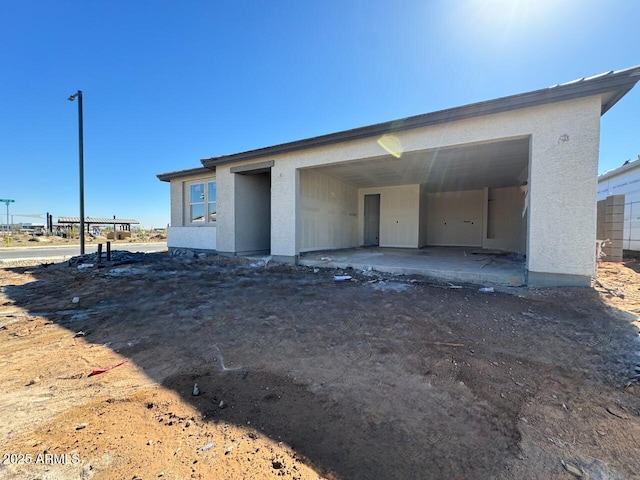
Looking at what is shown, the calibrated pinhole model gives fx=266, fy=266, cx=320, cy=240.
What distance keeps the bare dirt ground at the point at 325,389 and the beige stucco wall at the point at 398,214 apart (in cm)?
789

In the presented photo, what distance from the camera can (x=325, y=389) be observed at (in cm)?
221

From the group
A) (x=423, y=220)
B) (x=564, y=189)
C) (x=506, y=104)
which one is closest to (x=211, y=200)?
(x=423, y=220)

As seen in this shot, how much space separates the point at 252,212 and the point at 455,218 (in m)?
10.4

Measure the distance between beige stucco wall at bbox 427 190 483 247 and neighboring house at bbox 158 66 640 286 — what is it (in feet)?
0.17

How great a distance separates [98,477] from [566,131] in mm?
7284

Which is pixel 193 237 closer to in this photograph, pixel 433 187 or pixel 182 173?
pixel 182 173

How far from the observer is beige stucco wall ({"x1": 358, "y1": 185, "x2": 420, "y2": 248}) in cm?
1230

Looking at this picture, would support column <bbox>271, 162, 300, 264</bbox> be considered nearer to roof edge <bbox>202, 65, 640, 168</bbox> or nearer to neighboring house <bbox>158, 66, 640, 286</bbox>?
neighboring house <bbox>158, 66, 640, 286</bbox>

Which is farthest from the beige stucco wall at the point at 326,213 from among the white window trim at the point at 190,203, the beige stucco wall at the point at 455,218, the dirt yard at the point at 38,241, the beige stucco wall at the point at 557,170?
the dirt yard at the point at 38,241

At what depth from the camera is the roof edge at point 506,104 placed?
4.25m

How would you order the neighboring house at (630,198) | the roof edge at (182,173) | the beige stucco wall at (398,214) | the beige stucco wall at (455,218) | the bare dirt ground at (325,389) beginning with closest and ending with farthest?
the bare dirt ground at (325,389) → the roof edge at (182,173) → the neighboring house at (630,198) → the beige stucco wall at (398,214) → the beige stucco wall at (455,218)

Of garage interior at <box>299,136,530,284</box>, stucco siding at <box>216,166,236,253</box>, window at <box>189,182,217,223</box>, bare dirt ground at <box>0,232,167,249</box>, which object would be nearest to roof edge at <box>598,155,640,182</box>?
garage interior at <box>299,136,530,284</box>

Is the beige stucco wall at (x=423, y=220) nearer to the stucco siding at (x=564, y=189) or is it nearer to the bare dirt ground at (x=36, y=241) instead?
the stucco siding at (x=564, y=189)

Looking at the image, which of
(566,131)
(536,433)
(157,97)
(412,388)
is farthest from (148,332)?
(157,97)
